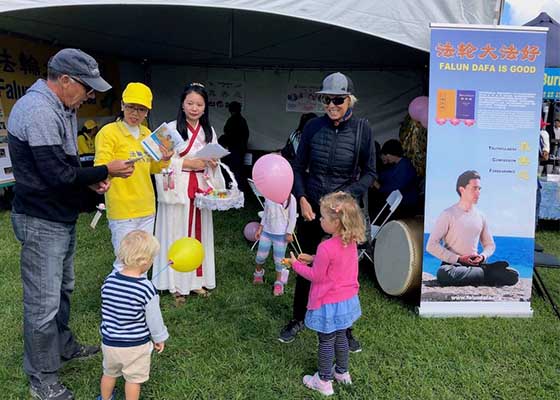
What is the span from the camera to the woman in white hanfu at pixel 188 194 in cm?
330

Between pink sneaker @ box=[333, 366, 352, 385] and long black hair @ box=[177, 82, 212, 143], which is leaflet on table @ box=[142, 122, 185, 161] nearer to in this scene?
long black hair @ box=[177, 82, 212, 143]

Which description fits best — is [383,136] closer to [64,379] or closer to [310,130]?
[310,130]

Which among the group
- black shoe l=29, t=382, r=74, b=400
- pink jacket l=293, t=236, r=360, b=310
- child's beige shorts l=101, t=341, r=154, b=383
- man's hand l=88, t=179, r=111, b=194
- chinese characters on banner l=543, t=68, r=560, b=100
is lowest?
black shoe l=29, t=382, r=74, b=400

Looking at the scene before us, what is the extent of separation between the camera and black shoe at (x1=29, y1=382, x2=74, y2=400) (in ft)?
7.64

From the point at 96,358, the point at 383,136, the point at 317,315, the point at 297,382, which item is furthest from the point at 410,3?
the point at 383,136

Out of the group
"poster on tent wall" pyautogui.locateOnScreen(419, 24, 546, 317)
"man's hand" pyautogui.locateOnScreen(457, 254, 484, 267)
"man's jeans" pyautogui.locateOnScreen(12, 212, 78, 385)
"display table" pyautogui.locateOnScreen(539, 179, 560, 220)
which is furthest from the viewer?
"display table" pyautogui.locateOnScreen(539, 179, 560, 220)

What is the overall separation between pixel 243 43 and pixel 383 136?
127 inches

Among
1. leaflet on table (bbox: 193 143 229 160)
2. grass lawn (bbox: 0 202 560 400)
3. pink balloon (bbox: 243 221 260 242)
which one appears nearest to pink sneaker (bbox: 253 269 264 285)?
grass lawn (bbox: 0 202 560 400)

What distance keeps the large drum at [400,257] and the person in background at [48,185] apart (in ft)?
7.31

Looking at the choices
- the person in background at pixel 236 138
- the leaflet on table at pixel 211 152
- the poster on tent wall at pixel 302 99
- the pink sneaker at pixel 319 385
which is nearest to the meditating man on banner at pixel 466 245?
the pink sneaker at pixel 319 385

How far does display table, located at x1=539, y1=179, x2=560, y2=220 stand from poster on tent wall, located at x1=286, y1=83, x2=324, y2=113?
4.22m

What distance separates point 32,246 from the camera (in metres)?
2.21

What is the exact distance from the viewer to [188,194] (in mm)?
3461

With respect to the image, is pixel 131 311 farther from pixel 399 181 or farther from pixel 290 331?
pixel 399 181
